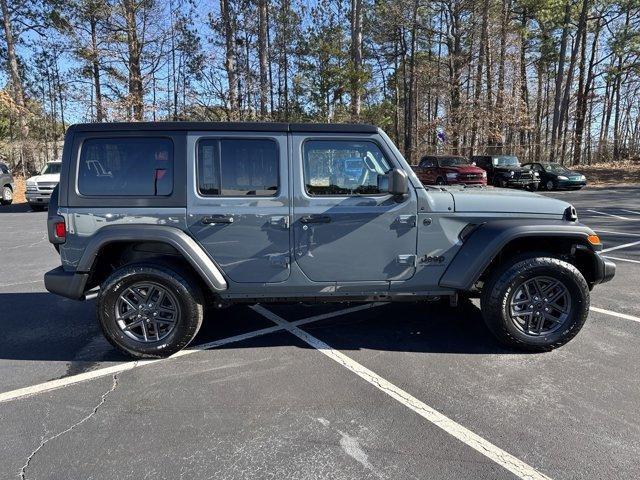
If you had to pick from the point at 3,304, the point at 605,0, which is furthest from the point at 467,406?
the point at 605,0

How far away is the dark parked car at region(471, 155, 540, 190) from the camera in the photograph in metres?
22.5

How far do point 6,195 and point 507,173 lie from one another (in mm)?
21888

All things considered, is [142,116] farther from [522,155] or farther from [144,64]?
[522,155]

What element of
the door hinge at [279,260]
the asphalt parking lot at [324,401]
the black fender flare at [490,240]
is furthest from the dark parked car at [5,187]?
the black fender flare at [490,240]

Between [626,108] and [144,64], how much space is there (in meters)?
46.6

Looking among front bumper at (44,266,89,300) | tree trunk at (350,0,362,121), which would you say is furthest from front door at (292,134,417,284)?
tree trunk at (350,0,362,121)

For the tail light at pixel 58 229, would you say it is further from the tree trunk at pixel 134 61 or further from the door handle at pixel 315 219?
the tree trunk at pixel 134 61

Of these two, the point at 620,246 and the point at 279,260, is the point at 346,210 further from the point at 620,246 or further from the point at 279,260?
the point at 620,246

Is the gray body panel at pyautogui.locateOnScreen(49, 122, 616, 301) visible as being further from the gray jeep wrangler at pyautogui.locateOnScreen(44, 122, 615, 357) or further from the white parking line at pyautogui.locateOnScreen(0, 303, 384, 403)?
the white parking line at pyautogui.locateOnScreen(0, 303, 384, 403)

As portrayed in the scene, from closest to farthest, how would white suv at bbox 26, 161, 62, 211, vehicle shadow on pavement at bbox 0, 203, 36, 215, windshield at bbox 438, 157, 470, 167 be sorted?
white suv at bbox 26, 161, 62, 211
vehicle shadow on pavement at bbox 0, 203, 36, 215
windshield at bbox 438, 157, 470, 167

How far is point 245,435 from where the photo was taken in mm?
2859

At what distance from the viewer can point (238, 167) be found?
390 centimetres

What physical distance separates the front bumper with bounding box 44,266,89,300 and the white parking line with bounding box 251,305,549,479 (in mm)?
1941

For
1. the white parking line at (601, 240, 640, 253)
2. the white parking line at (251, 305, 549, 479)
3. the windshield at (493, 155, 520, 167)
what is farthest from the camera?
the windshield at (493, 155, 520, 167)
